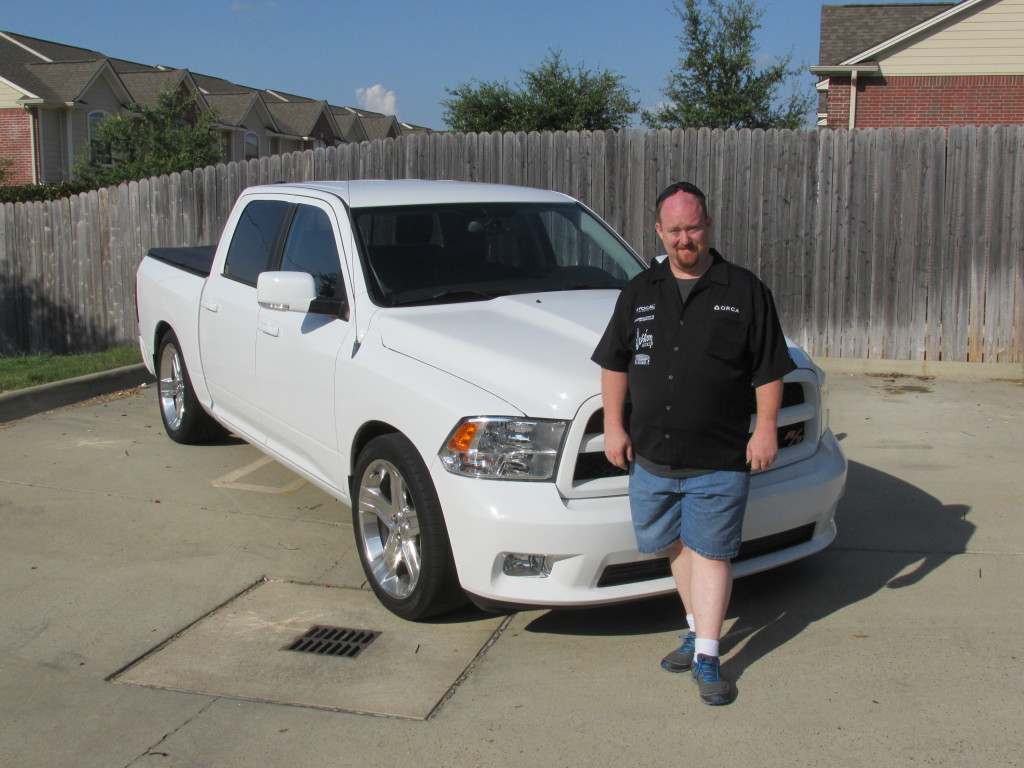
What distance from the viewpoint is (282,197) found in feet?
19.6

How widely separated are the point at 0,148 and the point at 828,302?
99.8ft

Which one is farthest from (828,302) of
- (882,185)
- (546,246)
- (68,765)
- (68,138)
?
(68,138)

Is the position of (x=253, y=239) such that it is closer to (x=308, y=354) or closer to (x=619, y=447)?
(x=308, y=354)

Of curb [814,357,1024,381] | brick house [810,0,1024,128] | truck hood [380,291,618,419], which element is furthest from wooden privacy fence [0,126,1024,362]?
brick house [810,0,1024,128]

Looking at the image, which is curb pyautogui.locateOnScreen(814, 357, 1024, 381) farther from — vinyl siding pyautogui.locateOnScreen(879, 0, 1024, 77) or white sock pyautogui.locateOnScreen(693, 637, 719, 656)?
vinyl siding pyautogui.locateOnScreen(879, 0, 1024, 77)

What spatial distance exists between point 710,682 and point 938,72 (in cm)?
1929

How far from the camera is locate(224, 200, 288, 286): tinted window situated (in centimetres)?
594

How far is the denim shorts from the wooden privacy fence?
688 cm

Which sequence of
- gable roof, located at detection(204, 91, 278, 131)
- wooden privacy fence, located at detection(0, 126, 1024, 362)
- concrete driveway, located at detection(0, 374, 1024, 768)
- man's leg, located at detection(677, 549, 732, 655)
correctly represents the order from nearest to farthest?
concrete driveway, located at detection(0, 374, 1024, 768), man's leg, located at detection(677, 549, 732, 655), wooden privacy fence, located at detection(0, 126, 1024, 362), gable roof, located at detection(204, 91, 278, 131)

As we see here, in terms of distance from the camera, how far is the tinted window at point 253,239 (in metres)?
5.94

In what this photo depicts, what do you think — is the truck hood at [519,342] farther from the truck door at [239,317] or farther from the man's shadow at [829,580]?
the truck door at [239,317]

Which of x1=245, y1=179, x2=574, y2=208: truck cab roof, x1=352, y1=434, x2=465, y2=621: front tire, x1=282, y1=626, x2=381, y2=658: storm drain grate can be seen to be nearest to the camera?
x1=352, y1=434, x2=465, y2=621: front tire

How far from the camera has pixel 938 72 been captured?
1994cm

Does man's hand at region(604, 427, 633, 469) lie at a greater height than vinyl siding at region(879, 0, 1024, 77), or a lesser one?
lesser
